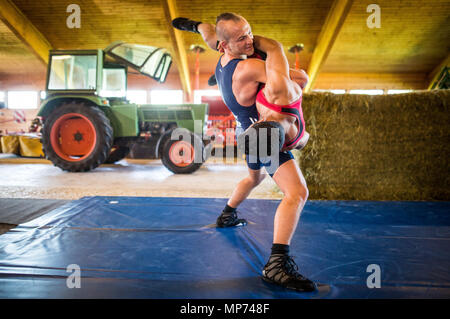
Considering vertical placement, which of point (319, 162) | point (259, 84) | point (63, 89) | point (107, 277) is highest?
point (63, 89)

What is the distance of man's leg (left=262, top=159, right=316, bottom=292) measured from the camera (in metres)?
0.91

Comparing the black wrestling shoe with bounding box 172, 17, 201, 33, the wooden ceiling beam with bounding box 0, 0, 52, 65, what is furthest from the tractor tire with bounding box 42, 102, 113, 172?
the wooden ceiling beam with bounding box 0, 0, 52, 65

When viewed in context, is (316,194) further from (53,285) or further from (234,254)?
(53,285)

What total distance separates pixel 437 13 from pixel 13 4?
1229 centimetres

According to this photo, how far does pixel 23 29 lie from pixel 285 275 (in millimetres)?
10161

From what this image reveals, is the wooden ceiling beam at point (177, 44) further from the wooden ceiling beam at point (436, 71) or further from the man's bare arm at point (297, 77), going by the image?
the wooden ceiling beam at point (436, 71)

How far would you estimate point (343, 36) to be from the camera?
27.0ft

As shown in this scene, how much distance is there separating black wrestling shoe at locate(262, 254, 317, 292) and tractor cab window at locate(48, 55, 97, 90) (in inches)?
156

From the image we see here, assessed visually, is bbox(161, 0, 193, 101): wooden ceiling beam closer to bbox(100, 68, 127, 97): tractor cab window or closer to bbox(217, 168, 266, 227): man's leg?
bbox(100, 68, 127, 97): tractor cab window

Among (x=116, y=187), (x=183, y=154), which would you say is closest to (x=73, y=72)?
(x=183, y=154)

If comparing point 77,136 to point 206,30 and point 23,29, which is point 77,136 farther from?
point 23,29

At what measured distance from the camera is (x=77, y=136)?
394 cm

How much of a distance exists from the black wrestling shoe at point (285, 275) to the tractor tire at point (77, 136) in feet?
11.2

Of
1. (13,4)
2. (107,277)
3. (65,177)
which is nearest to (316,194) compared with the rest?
(107,277)
